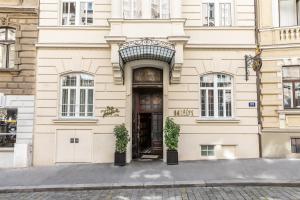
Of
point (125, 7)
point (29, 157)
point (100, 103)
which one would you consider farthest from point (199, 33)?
point (29, 157)

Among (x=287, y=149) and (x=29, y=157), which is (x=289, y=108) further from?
(x=29, y=157)

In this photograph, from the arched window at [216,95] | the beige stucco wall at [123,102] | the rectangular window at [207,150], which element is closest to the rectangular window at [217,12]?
the beige stucco wall at [123,102]

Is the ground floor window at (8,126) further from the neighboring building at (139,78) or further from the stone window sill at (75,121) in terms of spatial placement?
the stone window sill at (75,121)

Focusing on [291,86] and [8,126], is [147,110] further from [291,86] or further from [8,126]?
[291,86]

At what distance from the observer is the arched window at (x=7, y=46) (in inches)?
488

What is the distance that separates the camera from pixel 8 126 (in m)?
12.0

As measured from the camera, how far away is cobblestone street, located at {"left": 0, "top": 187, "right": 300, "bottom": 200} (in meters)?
7.29

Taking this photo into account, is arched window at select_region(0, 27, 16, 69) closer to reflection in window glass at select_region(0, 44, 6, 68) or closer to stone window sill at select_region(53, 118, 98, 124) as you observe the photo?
reflection in window glass at select_region(0, 44, 6, 68)

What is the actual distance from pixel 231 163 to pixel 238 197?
4030 mm

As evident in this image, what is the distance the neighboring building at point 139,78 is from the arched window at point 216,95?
43mm

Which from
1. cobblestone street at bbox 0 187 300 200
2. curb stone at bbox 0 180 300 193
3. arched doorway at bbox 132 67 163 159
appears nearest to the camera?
cobblestone street at bbox 0 187 300 200

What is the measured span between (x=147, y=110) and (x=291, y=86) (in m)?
6.29

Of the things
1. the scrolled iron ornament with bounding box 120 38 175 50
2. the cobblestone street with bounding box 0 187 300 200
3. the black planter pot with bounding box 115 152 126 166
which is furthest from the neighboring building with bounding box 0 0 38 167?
the scrolled iron ornament with bounding box 120 38 175 50

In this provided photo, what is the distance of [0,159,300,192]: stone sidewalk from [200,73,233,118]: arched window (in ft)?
6.94
